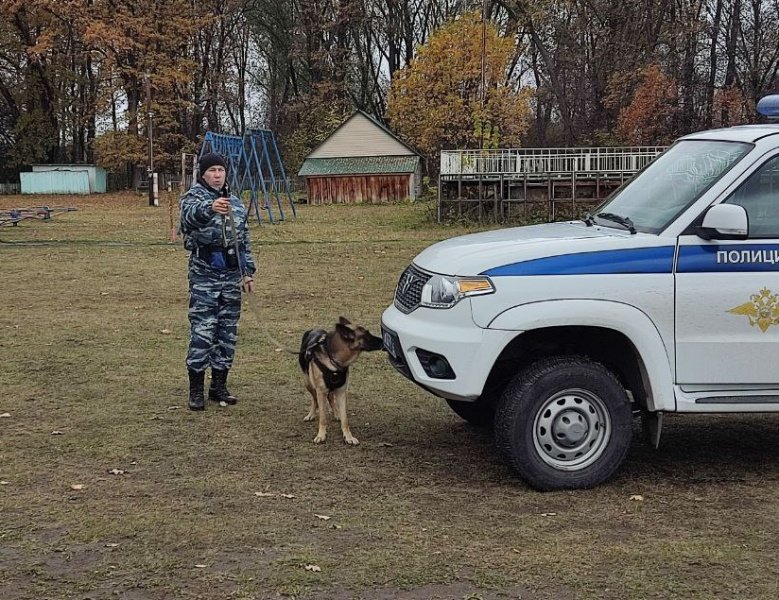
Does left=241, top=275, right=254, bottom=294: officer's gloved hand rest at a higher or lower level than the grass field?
higher

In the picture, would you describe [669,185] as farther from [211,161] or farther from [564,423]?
[211,161]

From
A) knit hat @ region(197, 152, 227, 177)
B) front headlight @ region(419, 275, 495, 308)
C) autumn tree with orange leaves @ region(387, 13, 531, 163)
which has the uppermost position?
autumn tree with orange leaves @ region(387, 13, 531, 163)

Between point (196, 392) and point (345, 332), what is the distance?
1638mm

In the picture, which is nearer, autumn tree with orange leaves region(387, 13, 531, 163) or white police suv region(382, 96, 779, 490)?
white police suv region(382, 96, 779, 490)

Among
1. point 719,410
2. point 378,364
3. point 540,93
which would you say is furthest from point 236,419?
point 540,93

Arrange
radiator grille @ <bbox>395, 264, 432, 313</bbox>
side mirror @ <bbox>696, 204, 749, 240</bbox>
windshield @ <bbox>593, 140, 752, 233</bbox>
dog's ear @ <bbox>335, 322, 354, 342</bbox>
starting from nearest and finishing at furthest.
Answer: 1. side mirror @ <bbox>696, 204, 749, 240</bbox>
2. windshield @ <bbox>593, 140, 752, 233</bbox>
3. radiator grille @ <bbox>395, 264, 432, 313</bbox>
4. dog's ear @ <bbox>335, 322, 354, 342</bbox>

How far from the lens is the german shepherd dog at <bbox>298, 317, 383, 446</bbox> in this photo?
6246 millimetres

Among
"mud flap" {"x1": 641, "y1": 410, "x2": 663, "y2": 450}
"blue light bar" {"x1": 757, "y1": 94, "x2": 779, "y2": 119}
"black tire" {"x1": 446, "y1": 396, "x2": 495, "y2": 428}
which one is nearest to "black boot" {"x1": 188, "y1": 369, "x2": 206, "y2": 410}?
"black tire" {"x1": 446, "y1": 396, "x2": 495, "y2": 428}

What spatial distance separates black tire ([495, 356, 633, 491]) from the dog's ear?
Answer: 130cm

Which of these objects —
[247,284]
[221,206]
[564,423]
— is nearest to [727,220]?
[564,423]

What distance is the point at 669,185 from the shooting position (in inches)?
224

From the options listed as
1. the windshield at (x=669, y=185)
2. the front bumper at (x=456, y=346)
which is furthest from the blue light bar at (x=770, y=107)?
the front bumper at (x=456, y=346)

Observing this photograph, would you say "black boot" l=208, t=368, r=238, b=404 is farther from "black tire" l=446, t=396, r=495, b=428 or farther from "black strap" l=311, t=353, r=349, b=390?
"black tire" l=446, t=396, r=495, b=428

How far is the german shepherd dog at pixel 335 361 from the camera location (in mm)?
6246
